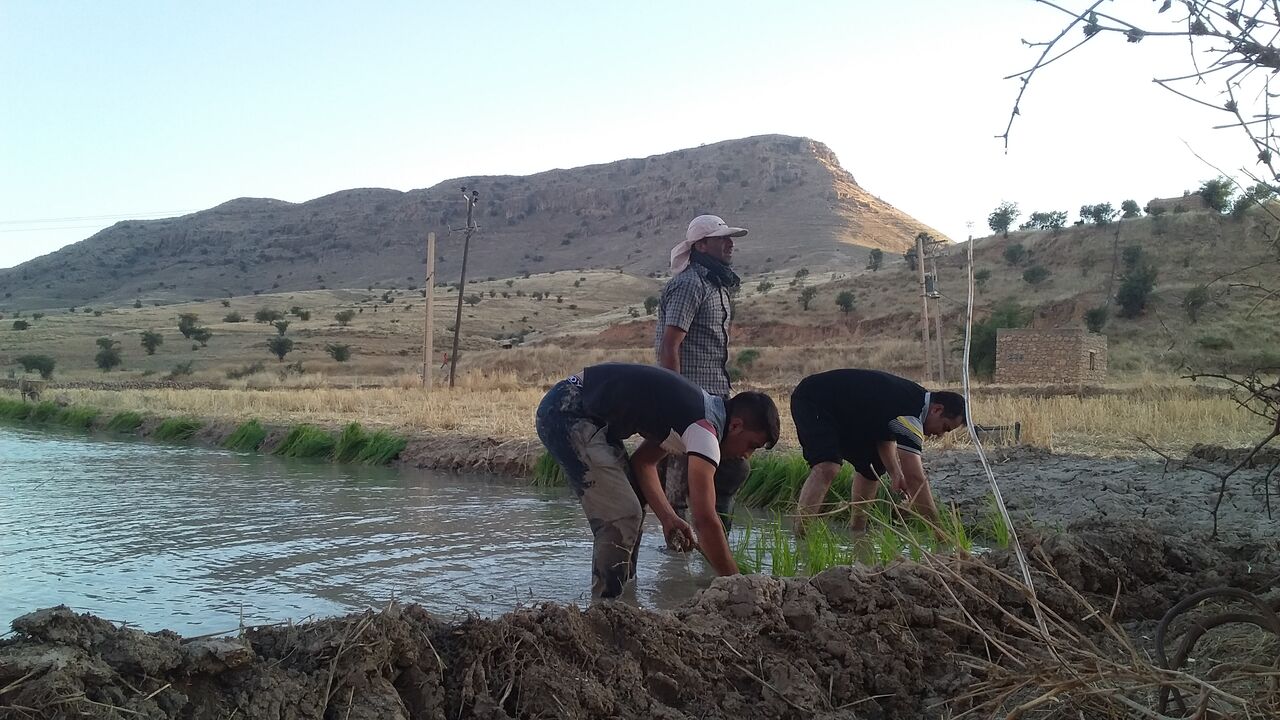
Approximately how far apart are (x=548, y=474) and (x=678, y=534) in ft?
20.4

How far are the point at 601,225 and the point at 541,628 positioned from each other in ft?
419

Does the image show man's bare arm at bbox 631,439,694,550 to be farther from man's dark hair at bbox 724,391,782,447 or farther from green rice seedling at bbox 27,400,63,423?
green rice seedling at bbox 27,400,63,423

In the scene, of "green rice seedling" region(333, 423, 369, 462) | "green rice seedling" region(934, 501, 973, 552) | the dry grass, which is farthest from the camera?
"green rice seedling" region(333, 423, 369, 462)

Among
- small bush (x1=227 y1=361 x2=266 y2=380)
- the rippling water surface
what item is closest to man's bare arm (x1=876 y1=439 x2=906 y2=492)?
the rippling water surface

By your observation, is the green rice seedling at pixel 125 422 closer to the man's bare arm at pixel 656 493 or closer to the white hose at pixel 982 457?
the man's bare arm at pixel 656 493

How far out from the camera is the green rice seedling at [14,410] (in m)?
22.1

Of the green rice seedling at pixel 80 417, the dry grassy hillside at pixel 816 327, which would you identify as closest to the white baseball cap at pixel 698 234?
the green rice seedling at pixel 80 417

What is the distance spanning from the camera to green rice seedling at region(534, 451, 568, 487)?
10.3 m

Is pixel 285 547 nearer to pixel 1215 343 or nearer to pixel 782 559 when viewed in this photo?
pixel 782 559

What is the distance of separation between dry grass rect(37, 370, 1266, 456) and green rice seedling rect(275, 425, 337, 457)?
0.97 meters

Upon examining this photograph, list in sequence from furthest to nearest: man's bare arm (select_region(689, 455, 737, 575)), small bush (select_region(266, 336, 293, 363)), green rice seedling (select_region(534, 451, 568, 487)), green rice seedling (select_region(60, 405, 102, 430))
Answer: small bush (select_region(266, 336, 293, 363))
green rice seedling (select_region(60, 405, 102, 430))
green rice seedling (select_region(534, 451, 568, 487))
man's bare arm (select_region(689, 455, 737, 575))

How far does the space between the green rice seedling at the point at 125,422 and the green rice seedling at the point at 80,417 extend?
1.02 meters

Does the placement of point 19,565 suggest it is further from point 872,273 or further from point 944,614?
point 872,273

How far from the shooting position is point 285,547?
21.9 ft
